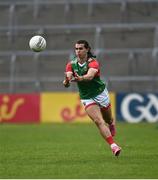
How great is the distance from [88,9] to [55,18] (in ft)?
5.69

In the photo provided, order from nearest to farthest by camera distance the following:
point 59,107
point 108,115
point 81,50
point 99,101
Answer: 1. point 81,50
2. point 99,101
3. point 108,115
4. point 59,107

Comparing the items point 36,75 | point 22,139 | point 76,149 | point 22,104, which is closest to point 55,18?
point 36,75

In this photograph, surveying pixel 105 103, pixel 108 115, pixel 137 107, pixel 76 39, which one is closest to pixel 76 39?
pixel 76 39

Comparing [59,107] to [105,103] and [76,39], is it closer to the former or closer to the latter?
[76,39]

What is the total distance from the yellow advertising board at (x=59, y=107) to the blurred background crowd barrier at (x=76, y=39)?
48.5 inches

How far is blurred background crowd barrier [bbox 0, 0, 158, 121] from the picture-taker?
1173 inches

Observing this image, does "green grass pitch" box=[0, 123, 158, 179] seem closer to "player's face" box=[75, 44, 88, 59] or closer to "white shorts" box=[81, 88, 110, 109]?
"white shorts" box=[81, 88, 110, 109]

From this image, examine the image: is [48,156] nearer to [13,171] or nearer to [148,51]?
[13,171]

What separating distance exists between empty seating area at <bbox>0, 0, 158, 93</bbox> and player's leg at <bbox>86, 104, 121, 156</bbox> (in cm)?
1612

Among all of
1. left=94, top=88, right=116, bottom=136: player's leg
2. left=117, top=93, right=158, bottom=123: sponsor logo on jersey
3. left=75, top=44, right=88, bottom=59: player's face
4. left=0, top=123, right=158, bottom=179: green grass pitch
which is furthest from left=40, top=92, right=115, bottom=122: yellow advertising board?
left=75, top=44, right=88, bottom=59: player's face

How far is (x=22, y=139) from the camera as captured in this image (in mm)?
18859

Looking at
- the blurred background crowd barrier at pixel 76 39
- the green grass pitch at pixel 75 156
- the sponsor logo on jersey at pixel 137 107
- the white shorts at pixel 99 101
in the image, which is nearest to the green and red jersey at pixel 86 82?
the white shorts at pixel 99 101

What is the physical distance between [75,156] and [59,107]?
15117 mm

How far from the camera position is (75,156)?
13320 mm
